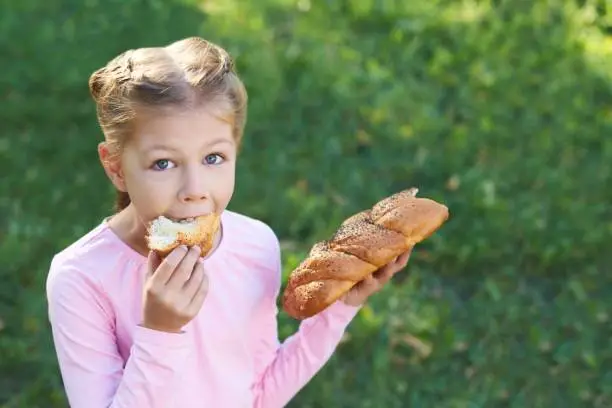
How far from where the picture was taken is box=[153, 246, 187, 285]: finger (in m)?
1.88

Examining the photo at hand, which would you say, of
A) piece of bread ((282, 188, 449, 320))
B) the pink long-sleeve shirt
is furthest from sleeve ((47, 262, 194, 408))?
piece of bread ((282, 188, 449, 320))

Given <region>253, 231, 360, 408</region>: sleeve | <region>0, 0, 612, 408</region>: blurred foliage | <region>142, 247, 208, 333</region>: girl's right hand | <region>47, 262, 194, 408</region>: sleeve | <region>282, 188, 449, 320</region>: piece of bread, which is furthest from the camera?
<region>0, 0, 612, 408</region>: blurred foliage

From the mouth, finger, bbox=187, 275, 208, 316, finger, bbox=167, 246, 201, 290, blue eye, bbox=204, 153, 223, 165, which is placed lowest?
finger, bbox=187, 275, 208, 316

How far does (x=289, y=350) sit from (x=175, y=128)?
675 millimetres

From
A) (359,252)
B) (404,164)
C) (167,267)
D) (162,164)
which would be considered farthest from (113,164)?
(404,164)

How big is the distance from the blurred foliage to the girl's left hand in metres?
1.36

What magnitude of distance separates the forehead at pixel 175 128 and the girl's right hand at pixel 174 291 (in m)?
0.20

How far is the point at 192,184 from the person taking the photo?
191 centimetres

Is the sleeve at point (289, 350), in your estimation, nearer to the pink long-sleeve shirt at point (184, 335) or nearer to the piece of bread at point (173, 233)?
the pink long-sleeve shirt at point (184, 335)

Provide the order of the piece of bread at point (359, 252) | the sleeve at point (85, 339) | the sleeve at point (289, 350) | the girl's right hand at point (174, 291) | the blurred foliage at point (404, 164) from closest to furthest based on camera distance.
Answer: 1. the girl's right hand at point (174, 291)
2. the sleeve at point (85, 339)
3. the piece of bread at point (359, 252)
4. the sleeve at point (289, 350)
5. the blurred foliage at point (404, 164)

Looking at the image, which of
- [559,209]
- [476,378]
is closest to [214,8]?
[559,209]

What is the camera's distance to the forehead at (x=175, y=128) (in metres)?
1.92

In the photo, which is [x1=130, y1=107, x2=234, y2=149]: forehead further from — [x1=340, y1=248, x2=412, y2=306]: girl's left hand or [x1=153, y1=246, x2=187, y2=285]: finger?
[x1=340, y1=248, x2=412, y2=306]: girl's left hand

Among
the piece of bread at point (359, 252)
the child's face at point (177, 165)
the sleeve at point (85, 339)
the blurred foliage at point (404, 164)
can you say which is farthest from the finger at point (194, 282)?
the blurred foliage at point (404, 164)
